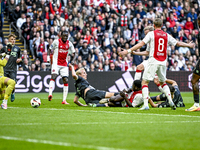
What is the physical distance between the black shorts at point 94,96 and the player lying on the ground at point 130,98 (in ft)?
1.08

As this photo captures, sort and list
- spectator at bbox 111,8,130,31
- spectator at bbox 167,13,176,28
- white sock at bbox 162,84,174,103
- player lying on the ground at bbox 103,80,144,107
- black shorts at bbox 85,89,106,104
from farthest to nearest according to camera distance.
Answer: spectator at bbox 167,13,176,28 → spectator at bbox 111,8,130,31 → black shorts at bbox 85,89,106,104 → player lying on the ground at bbox 103,80,144,107 → white sock at bbox 162,84,174,103

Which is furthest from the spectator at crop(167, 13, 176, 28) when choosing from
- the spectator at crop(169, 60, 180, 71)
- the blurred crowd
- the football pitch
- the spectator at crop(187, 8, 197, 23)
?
the football pitch

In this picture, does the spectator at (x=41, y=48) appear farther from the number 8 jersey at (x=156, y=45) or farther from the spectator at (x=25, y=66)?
the number 8 jersey at (x=156, y=45)

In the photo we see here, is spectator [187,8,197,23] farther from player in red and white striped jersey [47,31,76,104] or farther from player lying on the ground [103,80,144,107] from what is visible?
player lying on the ground [103,80,144,107]

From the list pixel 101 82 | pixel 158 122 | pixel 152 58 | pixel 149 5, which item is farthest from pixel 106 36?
pixel 158 122

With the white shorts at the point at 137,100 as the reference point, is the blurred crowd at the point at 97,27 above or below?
above

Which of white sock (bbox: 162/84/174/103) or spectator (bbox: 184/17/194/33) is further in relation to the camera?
spectator (bbox: 184/17/194/33)

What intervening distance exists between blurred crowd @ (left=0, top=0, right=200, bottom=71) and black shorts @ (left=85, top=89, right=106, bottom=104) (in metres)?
9.61

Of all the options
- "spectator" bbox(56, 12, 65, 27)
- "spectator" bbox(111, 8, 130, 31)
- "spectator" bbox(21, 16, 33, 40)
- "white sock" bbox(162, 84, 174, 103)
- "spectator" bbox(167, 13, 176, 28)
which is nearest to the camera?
"white sock" bbox(162, 84, 174, 103)

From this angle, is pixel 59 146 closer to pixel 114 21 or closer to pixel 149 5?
pixel 114 21

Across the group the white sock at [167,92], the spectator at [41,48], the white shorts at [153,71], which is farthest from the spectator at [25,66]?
the white sock at [167,92]

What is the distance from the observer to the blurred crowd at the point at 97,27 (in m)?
22.6

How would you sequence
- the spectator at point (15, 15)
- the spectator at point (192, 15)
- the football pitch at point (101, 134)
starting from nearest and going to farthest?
the football pitch at point (101, 134), the spectator at point (15, 15), the spectator at point (192, 15)

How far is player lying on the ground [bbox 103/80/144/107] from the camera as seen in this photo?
11367 millimetres
